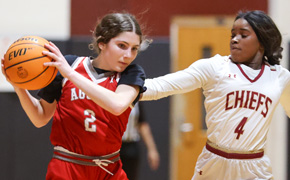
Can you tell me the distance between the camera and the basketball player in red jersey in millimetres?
2637

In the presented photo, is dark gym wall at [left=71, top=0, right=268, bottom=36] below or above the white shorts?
above

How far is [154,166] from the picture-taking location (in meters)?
5.37

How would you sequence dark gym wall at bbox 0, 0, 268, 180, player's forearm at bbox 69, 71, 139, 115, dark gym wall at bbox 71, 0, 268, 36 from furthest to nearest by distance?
1. dark gym wall at bbox 71, 0, 268, 36
2. dark gym wall at bbox 0, 0, 268, 180
3. player's forearm at bbox 69, 71, 139, 115

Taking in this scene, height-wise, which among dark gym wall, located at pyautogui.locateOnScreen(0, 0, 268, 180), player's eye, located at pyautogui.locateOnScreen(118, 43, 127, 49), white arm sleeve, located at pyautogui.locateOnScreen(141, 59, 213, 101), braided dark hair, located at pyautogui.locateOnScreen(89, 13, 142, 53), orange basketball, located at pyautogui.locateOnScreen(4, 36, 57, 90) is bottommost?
dark gym wall, located at pyautogui.locateOnScreen(0, 0, 268, 180)

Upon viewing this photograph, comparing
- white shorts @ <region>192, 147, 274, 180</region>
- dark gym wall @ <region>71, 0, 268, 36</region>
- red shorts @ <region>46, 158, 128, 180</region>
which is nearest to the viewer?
red shorts @ <region>46, 158, 128, 180</region>

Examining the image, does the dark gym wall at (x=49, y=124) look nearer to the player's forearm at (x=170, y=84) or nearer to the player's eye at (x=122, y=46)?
the player's forearm at (x=170, y=84)

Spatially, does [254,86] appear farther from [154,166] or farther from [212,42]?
[212,42]

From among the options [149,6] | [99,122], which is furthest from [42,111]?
[149,6]

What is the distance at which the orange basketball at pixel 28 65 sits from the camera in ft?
8.14

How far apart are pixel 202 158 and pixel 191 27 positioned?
3.42 metres

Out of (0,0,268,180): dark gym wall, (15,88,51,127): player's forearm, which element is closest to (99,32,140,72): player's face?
(15,88,51,127): player's forearm

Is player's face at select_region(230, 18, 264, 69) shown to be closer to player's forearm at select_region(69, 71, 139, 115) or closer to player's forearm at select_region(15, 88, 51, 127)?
player's forearm at select_region(69, 71, 139, 115)

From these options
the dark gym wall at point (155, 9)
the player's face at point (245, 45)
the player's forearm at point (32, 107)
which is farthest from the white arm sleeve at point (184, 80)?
the dark gym wall at point (155, 9)

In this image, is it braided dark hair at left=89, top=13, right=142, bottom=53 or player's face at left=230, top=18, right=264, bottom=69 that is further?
player's face at left=230, top=18, right=264, bottom=69
